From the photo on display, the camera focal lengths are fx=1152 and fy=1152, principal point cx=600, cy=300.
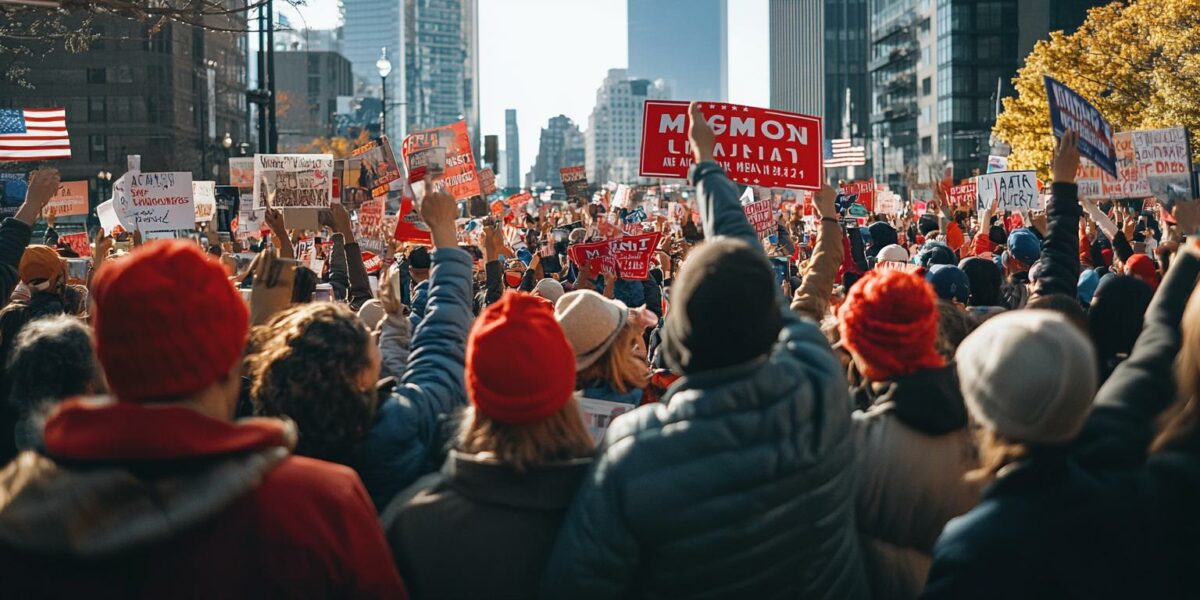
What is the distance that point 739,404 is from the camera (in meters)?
2.78

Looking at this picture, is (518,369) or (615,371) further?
(615,371)

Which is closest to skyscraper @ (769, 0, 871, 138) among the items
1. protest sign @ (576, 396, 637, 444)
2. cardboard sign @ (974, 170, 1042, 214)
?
cardboard sign @ (974, 170, 1042, 214)

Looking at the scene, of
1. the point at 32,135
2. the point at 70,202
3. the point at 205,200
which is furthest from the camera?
the point at 205,200

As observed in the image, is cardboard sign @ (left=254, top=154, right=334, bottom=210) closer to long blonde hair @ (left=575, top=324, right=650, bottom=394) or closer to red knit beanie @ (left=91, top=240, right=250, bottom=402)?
long blonde hair @ (left=575, top=324, right=650, bottom=394)

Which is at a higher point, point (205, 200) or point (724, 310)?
point (205, 200)

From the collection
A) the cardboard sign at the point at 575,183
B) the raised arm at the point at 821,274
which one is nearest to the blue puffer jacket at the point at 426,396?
the raised arm at the point at 821,274

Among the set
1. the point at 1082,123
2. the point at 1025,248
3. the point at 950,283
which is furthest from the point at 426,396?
the point at 1082,123

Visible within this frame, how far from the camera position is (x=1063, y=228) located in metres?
5.17

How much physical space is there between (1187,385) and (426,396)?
2185 mm

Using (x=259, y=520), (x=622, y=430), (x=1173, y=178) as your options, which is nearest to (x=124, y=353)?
(x=259, y=520)

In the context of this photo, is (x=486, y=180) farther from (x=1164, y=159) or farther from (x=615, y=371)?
(x=615, y=371)

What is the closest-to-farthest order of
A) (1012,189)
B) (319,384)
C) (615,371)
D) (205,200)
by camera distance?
1. (319,384)
2. (615,371)
3. (1012,189)
4. (205,200)

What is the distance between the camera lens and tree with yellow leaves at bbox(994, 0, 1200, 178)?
33594 millimetres

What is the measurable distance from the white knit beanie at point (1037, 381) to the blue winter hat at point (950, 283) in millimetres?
3777
